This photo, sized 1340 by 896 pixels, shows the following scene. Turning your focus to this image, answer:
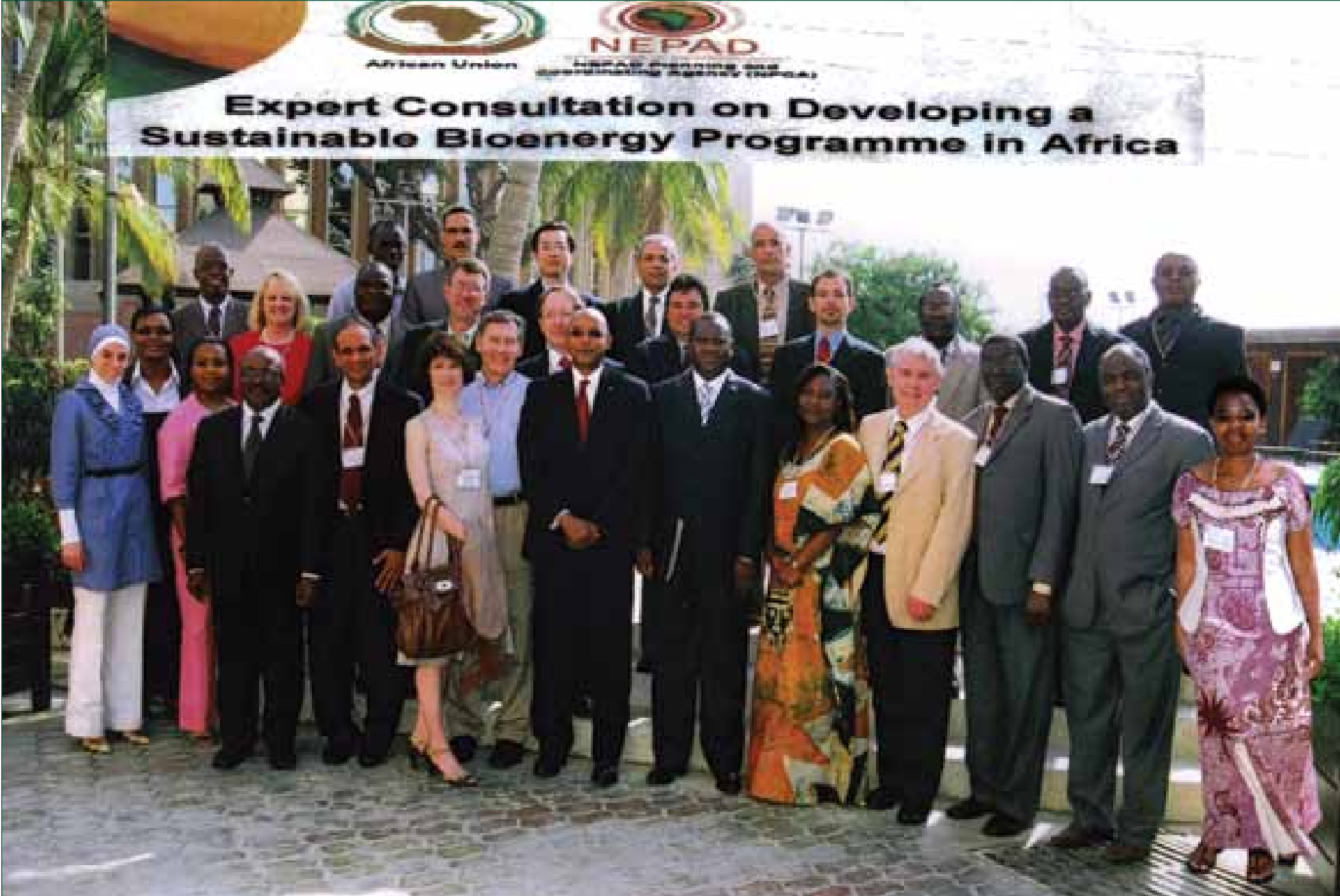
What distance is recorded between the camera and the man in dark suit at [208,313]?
7.08 meters

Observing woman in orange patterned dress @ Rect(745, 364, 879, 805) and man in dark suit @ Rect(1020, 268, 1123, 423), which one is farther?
man in dark suit @ Rect(1020, 268, 1123, 423)

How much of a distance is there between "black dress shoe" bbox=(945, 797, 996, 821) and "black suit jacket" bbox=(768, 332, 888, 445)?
5.97ft

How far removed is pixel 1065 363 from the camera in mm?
6266

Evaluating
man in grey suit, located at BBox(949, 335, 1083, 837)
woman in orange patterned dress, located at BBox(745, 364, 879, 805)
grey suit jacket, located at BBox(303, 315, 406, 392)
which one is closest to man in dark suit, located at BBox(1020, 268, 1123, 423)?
man in grey suit, located at BBox(949, 335, 1083, 837)

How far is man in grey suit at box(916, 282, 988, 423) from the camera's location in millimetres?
6453

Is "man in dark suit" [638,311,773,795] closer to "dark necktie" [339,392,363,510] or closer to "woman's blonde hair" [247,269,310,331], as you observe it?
"dark necktie" [339,392,363,510]

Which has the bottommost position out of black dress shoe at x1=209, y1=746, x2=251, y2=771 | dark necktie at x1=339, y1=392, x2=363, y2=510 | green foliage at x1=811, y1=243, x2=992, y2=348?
black dress shoe at x1=209, y1=746, x2=251, y2=771

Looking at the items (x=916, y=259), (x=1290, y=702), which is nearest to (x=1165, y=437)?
(x=1290, y=702)

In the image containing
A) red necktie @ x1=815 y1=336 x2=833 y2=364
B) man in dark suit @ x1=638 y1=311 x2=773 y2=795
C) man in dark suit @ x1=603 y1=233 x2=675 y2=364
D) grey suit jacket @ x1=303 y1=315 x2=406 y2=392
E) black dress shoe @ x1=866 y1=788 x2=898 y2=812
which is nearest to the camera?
black dress shoe @ x1=866 y1=788 x2=898 y2=812

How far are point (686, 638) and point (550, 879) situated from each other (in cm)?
137

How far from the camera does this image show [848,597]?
5.62 meters

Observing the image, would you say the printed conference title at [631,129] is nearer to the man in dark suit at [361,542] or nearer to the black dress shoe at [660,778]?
the man in dark suit at [361,542]

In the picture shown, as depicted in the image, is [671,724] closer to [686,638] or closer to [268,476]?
[686,638]

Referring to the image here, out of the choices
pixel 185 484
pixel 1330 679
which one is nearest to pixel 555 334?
pixel 185 484
